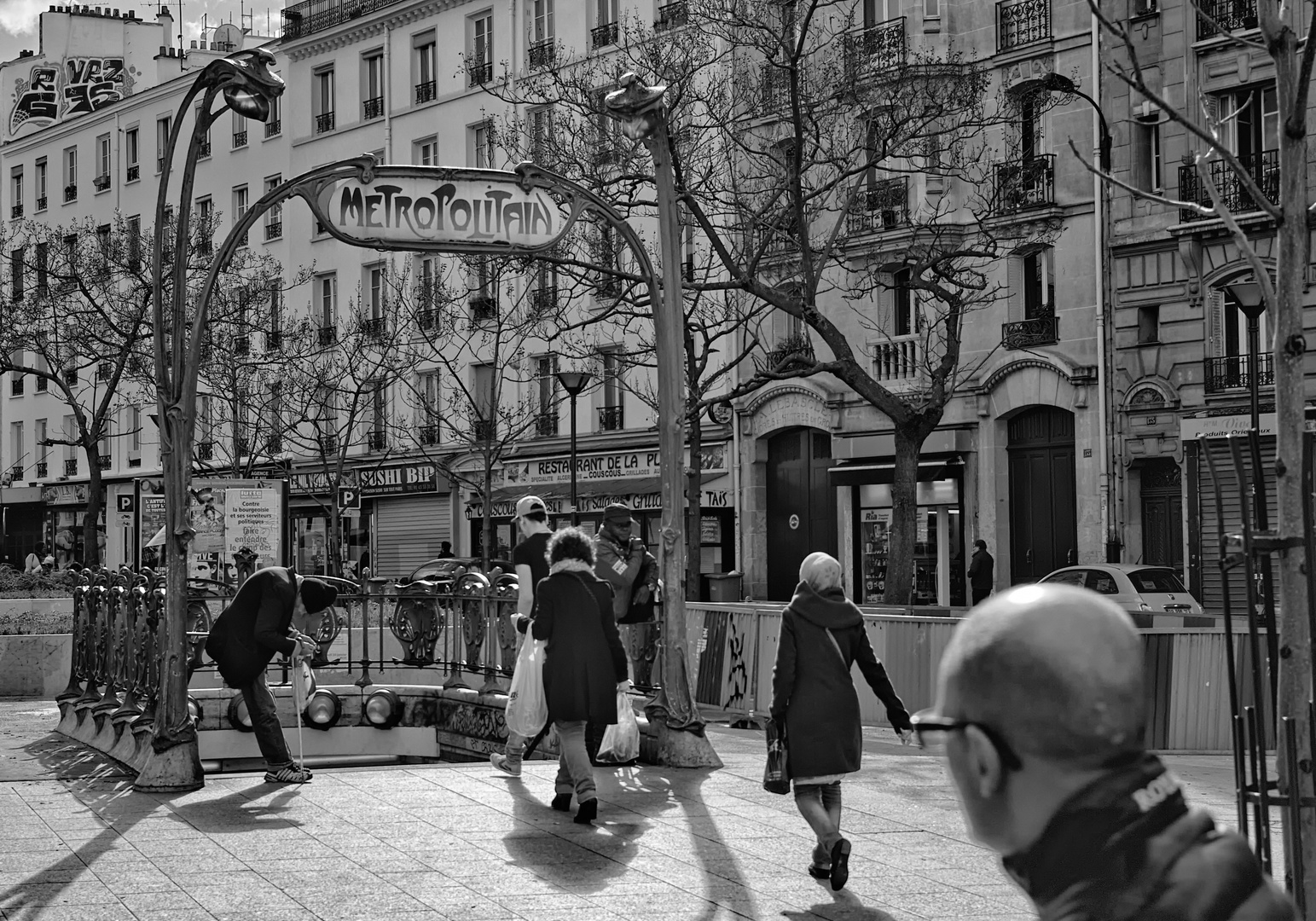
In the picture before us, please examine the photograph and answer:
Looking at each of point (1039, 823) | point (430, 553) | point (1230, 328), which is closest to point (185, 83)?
point (430, 553)

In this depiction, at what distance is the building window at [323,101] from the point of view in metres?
52.5

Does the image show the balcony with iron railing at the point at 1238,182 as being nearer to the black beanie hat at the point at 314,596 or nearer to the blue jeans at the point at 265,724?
the black beanie hat at the point at 314,596

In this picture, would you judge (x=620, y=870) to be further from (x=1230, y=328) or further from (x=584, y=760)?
(x=1230, y=328)

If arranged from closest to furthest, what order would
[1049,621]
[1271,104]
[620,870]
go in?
[1049,621] → [620,870] → [1271,104]

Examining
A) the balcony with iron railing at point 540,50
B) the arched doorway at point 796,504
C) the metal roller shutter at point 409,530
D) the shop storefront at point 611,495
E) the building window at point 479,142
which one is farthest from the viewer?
the metal roller shutter at point 409,530

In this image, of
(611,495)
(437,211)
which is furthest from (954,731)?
(611,495)

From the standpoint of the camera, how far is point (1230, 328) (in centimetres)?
3022

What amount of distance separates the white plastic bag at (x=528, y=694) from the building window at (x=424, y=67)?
3926 cm

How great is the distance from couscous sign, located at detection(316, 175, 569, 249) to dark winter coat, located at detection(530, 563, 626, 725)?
2936mm

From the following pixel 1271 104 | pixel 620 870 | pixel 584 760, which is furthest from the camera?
pixel 1271 104

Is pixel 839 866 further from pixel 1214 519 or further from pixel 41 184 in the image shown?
pixel 41 184

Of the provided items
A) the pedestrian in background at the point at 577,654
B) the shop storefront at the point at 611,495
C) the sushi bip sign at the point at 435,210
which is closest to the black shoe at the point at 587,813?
the pedestrian in background at the point at 577,654

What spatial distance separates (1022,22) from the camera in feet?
109

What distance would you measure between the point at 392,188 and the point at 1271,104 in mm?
22701
